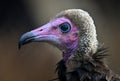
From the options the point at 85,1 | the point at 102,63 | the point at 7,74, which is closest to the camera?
the point at 102,63

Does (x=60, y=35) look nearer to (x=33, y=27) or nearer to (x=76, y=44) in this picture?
(x=76, y=44)

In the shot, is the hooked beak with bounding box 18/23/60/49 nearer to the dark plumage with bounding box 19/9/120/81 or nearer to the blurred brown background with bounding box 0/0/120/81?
the dark plumage with bounding box 19/9/120/81

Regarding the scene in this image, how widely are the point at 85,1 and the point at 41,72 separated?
2.06m

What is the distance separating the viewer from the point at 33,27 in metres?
11.2

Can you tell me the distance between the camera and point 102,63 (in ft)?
17.3

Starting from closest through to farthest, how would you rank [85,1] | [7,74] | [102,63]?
[102,63], [7,74], [85,1]

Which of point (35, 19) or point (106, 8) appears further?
point (106, 8)

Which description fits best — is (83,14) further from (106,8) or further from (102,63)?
(106,8)

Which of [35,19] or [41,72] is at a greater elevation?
[35,19]

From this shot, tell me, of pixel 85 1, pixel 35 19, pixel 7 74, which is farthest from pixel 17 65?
pixel 85 1

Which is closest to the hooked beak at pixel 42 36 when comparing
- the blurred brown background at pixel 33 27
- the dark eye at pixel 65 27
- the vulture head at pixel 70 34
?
the vulture head at pixel 70 34

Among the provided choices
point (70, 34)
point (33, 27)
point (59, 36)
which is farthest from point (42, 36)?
point (33, 27)

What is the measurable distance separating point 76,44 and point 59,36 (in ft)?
0.74

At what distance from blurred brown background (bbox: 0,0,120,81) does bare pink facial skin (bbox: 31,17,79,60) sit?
4862mm
